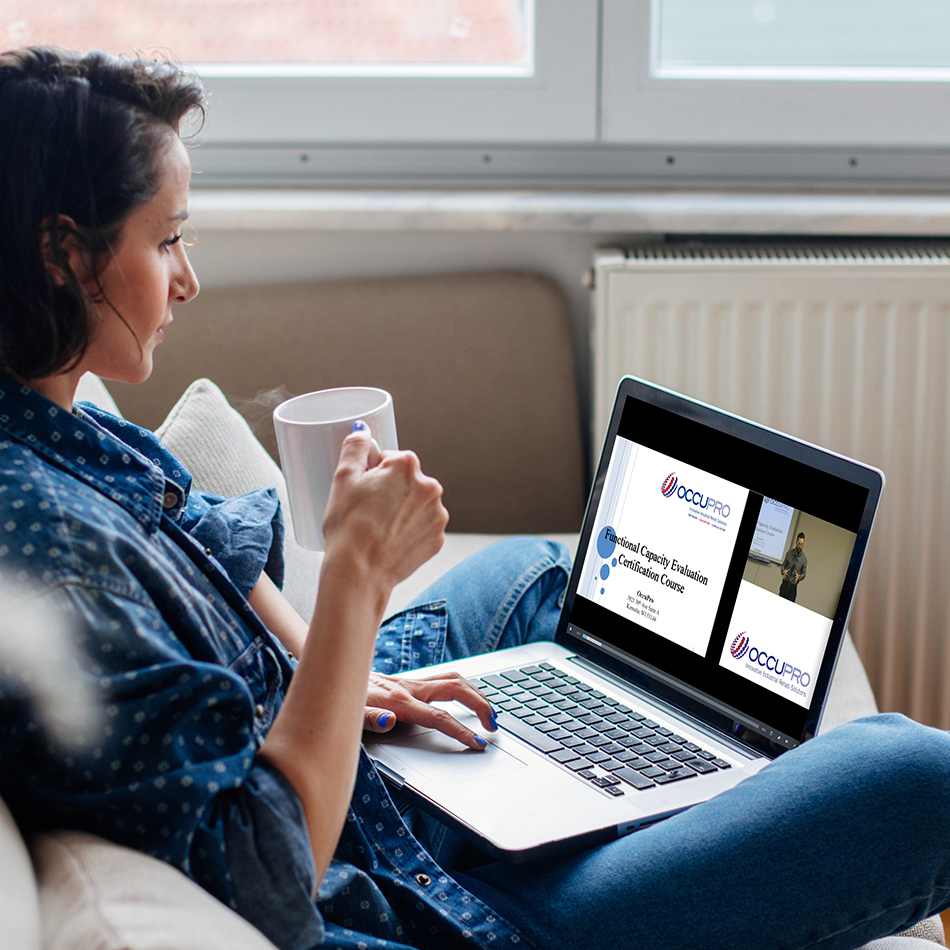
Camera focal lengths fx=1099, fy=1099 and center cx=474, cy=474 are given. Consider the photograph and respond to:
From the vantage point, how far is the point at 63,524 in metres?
0.64

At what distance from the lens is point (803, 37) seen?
66.7 inches

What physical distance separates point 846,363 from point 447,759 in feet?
3.15

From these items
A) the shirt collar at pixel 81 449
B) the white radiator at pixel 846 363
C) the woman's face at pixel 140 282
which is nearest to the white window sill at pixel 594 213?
the white radiator at pixel 846 363

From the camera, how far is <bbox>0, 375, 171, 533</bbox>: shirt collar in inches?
28.0

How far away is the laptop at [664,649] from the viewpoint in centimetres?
90

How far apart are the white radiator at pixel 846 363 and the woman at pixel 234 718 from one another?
2.70ft

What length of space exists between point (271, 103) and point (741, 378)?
869 millimetres

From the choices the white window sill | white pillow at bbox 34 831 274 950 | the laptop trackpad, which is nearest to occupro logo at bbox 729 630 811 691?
the laptop trackpad

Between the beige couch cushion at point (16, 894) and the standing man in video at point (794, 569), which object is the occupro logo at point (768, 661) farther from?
the beige couch cushion at point (16, 894)

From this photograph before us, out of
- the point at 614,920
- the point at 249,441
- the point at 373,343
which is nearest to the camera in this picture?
the point at 614,920

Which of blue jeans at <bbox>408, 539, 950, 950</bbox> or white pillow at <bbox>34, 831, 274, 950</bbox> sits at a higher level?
white pillow at <bbox>34, 831, 274, 950</bbox>

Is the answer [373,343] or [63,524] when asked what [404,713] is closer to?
[63,524]

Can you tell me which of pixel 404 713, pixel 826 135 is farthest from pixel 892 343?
pixel 404 713

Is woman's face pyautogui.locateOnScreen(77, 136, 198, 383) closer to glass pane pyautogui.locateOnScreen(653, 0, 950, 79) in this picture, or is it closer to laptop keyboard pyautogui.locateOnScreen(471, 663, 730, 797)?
laptop keyboard pyautogui.locateOnScreen(471, 663, 730, 797)
